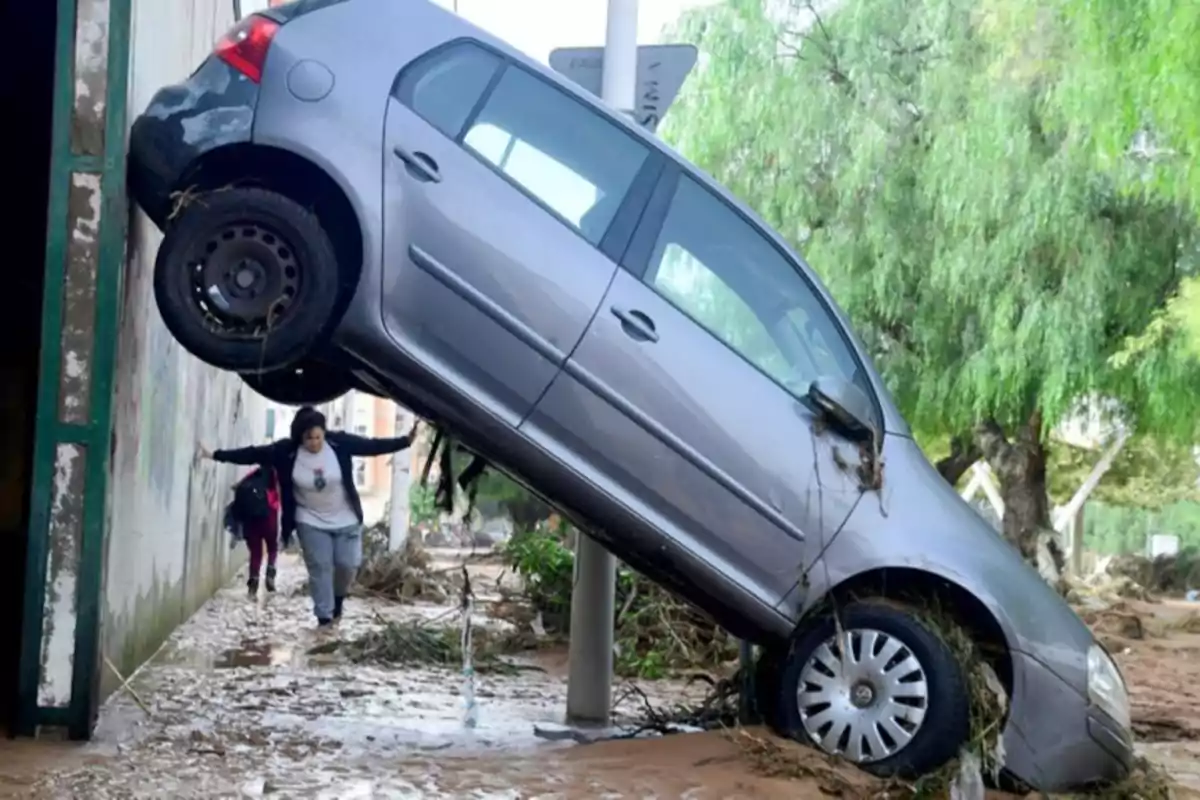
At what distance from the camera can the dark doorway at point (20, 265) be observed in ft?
26.1

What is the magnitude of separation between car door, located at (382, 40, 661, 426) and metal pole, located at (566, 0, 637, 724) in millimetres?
1099

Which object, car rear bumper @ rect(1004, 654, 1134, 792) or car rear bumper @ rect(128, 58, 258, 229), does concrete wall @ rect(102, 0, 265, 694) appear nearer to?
car rear bumper @ rect(128, 58, 258, 229)

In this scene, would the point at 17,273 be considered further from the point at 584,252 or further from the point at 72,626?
the point at 584,252

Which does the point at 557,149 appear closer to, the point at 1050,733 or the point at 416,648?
the point at 1050,733

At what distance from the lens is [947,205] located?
47.8 ft

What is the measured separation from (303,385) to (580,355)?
84.8 inches

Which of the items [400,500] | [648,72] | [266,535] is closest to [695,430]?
[648,72]

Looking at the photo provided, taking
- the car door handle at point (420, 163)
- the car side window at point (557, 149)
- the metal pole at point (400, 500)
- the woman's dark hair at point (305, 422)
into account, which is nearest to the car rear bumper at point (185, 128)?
the car door handle at point (420, 163)

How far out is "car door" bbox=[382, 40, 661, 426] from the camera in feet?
17.8

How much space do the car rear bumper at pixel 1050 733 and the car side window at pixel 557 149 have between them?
2538 mm

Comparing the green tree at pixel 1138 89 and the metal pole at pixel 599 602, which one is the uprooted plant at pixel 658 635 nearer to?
the metal pole at pixel 599 602

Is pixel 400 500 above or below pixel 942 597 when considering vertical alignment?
below

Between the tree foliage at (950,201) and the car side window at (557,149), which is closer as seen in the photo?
the car side window at (557,149)

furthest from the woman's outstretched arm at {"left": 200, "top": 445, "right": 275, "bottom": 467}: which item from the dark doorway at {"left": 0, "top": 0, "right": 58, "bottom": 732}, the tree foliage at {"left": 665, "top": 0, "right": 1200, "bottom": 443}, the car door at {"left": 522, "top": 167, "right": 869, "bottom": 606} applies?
the tree foliage at {"left": 665, "top": 0, "right": 1200, "bottom": 443}
